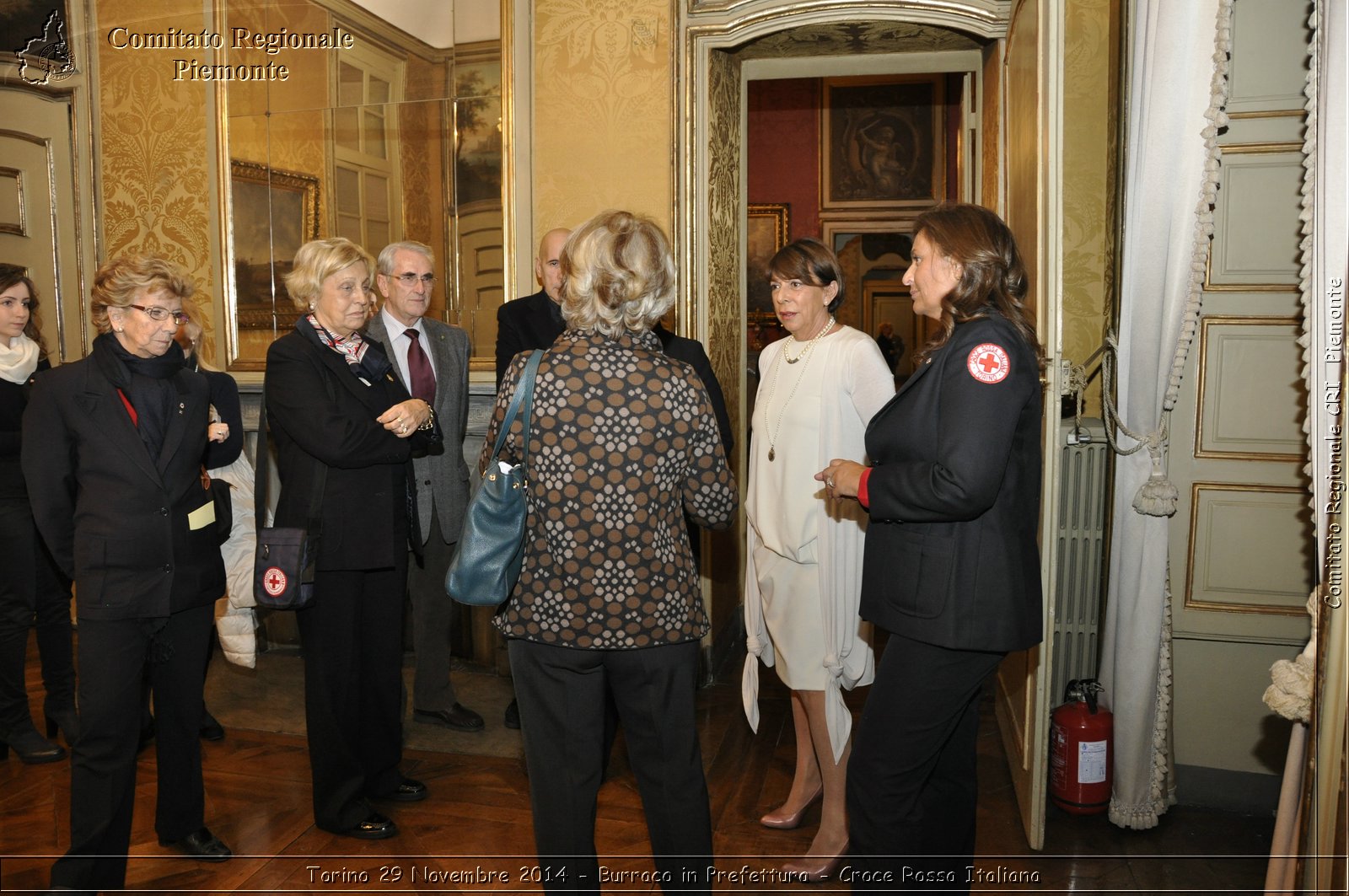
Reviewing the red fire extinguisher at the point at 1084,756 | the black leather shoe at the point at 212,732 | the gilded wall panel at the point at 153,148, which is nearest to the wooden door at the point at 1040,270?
the red fire extinguisher at the point at 1084,756

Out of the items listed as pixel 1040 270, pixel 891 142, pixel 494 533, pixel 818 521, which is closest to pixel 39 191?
pixel 494 533

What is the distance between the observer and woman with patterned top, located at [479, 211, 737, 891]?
6.40ft

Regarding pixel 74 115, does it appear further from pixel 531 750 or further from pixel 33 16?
pixel 531 750

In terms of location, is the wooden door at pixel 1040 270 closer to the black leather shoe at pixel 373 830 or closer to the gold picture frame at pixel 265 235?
the black leather shoe at pixel 373 830

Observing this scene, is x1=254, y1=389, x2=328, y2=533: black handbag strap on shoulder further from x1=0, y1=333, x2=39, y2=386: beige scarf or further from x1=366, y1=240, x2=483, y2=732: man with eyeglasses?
x1=0, y1=333, x2=39, y2=386: beige scarf

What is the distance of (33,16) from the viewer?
504cm

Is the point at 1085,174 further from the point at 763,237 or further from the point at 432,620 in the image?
the point at 763,237

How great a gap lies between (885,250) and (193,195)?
532 centimetres

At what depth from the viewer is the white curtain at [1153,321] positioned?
9.50 ft

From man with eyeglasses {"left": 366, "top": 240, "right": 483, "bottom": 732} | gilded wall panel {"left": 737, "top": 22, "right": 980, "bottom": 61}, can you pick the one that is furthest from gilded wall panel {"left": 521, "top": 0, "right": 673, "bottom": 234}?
man with eyeglasses {"left": 366, "top": 240, "right": 483, "bottom": 732}

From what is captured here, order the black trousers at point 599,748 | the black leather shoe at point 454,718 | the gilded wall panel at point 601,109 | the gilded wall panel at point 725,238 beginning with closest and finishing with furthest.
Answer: the black trousers at point 599,748
the black leather shoe at point 454,718
the gilded wall panel at point 601,109
the gilded wall panel at point 725,238

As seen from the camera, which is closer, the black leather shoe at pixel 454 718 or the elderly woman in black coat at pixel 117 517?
the elderly woman in black coat at pixel 117 517

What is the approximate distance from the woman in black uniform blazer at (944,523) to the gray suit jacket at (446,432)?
184 centimetres

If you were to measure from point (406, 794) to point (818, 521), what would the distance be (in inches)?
65.4
